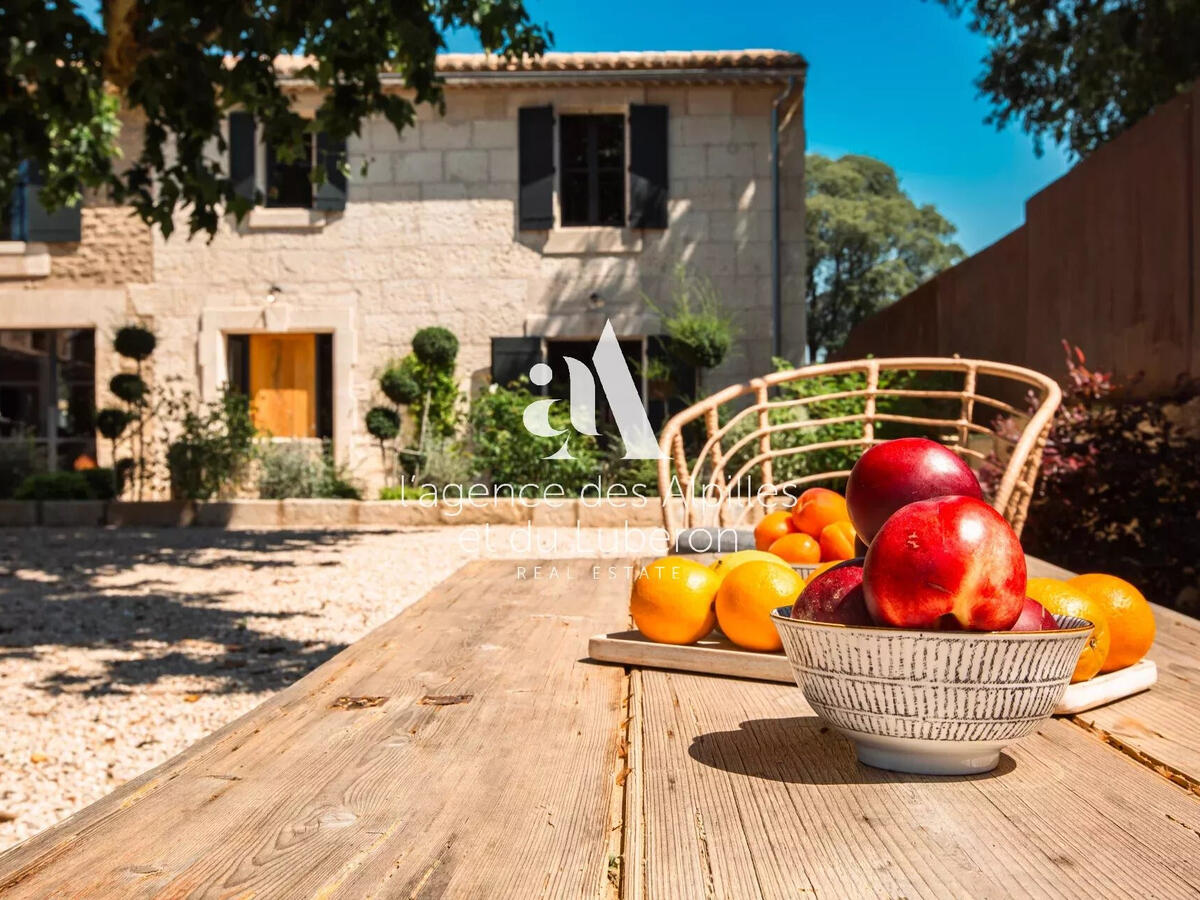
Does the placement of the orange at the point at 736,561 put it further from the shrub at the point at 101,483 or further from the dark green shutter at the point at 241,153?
the shrub at the point at 101,483

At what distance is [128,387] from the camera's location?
426 inches

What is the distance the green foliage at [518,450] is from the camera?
32.5ft

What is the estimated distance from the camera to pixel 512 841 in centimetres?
77

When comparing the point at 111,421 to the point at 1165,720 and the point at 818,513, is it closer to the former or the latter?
the point at 818,513

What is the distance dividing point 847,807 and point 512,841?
28 centimetres

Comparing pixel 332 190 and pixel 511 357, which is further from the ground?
pixel 332 190

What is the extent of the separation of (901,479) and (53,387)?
12.2 metres

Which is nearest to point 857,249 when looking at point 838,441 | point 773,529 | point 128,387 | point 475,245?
point 475,245

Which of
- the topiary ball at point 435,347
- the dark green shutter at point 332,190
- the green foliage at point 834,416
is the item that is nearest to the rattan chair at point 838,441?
the green foliage at point 834,416

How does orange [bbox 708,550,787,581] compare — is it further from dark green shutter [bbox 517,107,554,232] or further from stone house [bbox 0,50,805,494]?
dark green shutter [bbox 517,107,554,232]

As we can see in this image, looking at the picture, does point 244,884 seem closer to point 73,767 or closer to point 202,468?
point 73,767

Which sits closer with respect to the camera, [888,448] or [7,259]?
[888,448]

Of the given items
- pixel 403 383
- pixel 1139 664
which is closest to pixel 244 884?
pixel 1139 664

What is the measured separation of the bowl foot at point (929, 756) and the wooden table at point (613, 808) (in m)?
0.01
